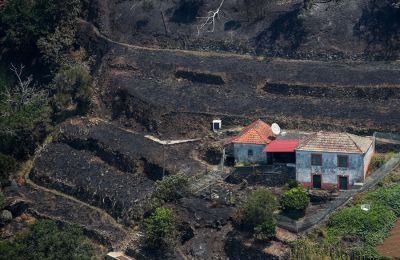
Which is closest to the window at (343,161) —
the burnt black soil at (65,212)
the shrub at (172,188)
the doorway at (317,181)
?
the doorway at (317,181)

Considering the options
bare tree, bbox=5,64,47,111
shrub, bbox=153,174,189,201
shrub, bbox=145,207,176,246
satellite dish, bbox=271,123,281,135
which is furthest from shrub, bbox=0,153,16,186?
satellite dish, bbox=271,123,281,135

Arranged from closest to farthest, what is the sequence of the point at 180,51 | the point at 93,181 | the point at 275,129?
the point at 275,129 < the point at 93,181 < the point at 180,51

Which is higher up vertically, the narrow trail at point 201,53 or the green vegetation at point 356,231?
the narrow trail at point 201,53

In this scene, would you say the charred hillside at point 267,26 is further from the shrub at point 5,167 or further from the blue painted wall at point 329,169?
the shrub at point 5,167

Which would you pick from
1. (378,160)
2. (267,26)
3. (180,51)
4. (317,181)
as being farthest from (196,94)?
(378,160)

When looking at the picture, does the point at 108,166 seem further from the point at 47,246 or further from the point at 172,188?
the point at 47,246

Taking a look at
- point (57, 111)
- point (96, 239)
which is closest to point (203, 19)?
point (57, 111)

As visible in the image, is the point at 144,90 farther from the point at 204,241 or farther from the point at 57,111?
the point at 204,241
